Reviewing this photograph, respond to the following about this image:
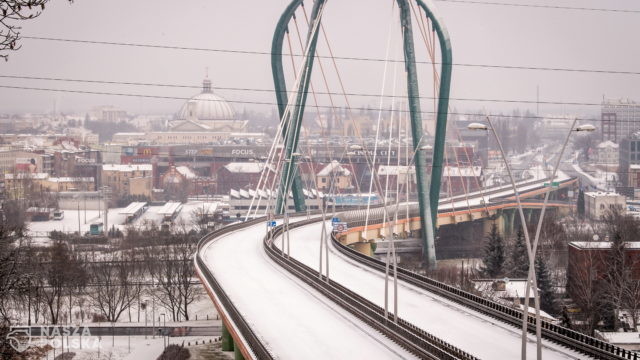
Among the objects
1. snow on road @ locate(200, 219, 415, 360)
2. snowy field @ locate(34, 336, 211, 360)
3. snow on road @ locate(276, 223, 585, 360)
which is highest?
snow on road @ locate(276, 223, 585, 360)

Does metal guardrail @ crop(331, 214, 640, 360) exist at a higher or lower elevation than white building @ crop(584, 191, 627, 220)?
higher

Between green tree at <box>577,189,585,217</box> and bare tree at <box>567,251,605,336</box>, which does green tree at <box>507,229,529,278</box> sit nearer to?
bare tree at <box>567,251,605,336</box>

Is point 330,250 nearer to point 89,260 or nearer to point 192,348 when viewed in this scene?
point 192,348

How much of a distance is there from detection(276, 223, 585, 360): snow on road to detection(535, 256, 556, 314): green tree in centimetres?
1036

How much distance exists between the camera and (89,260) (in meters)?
66.1

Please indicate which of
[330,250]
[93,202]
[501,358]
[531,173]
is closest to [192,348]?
[330,250]

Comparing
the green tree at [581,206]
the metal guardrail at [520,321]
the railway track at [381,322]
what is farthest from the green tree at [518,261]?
the green tree at [581,206]

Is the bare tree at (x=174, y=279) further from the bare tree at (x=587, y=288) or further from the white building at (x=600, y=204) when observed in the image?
the white building at (x=600, y=204)

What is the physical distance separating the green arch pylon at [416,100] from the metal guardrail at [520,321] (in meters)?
17.6

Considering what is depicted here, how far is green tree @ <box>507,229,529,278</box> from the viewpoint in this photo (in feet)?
179

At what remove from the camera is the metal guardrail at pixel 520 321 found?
784 inches

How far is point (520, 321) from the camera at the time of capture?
79.7 ft

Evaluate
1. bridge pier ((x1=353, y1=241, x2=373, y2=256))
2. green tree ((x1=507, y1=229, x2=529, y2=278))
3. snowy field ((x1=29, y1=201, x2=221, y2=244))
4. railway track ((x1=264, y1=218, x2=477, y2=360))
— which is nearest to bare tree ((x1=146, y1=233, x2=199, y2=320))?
bridge pier ((x1=353, y1=241, x2=373, y2=256))

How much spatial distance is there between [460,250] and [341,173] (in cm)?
4104
